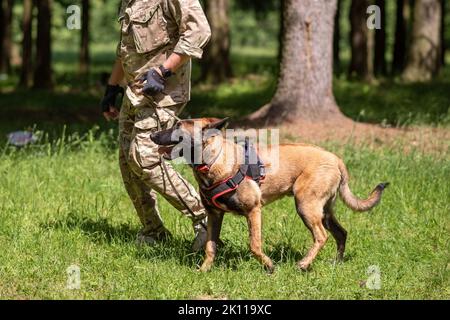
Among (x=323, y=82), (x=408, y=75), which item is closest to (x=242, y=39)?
(x=408, y=75)

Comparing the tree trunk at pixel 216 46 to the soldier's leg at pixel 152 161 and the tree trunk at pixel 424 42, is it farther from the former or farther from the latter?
the soldier's leg at pixel 152 161

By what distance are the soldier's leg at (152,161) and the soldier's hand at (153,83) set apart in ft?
1.02

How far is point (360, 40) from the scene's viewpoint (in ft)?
67.2

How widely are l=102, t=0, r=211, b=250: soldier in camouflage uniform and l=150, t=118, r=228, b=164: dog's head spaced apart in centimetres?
36

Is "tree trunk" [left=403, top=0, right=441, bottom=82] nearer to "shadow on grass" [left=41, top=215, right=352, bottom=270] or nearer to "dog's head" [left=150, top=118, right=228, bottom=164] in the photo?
"shadow on grass" [left=41, top=215, right=352, bottom=270]

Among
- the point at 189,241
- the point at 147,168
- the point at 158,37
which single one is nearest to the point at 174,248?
the point at 189,241

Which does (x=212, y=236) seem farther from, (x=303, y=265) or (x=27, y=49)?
(x=27, y=49)

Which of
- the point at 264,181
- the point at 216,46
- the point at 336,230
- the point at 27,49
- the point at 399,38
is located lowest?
the point at 336,230

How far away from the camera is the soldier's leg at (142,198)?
22.4 ft

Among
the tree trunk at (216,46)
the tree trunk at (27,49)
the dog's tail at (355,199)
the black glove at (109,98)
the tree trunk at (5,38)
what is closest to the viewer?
the dog's tail at (355,199)

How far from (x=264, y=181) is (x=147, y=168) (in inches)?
37.7

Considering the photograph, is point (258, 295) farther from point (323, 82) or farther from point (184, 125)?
point (323, 82)

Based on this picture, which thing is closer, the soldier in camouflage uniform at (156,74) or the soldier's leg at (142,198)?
the soldier in camouflage uniform at (156,74)

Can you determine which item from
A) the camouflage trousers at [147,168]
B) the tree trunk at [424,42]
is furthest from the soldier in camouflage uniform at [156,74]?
the tree trunk at [424,42]
